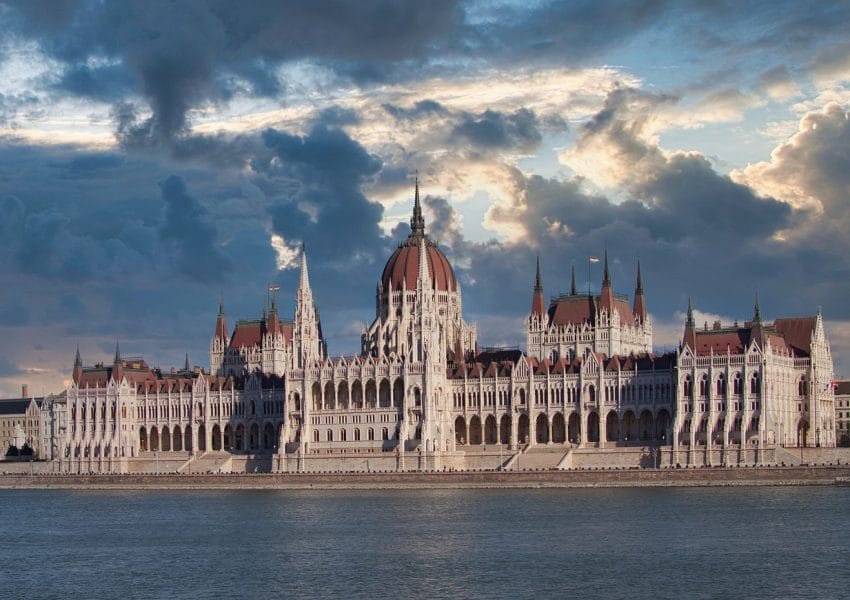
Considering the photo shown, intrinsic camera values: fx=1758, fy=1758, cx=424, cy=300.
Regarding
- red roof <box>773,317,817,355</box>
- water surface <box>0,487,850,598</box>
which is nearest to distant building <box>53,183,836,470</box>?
red roof <box>773,317,817,355</box>

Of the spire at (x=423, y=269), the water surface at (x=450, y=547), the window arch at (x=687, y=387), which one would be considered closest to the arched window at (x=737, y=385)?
the window arch at (x=687, y=387)

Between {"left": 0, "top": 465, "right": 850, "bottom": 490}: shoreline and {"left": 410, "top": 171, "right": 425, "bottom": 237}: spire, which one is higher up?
{"left": 410, "top": 171, "right": 425, "bottom": 237}: spire

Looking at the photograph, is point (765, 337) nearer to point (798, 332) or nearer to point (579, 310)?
point (798, 332)

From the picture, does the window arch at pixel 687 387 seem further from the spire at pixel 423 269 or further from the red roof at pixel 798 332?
the spire at pixel 423 269

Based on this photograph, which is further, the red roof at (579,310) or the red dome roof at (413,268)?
the red dome roof at (413,268)

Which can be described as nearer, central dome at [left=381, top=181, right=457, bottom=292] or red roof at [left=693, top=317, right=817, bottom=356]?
red roof at [left=693, top=317, right=817, bottom=356]

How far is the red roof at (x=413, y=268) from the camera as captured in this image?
18425 cm

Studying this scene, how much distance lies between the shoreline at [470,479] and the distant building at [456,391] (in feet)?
18.7

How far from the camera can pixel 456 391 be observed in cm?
17212

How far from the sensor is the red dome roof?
18425 cm

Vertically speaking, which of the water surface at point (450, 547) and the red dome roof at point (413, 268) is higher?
the red dome roof at point (413, 268)

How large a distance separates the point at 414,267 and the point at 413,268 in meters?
0.15

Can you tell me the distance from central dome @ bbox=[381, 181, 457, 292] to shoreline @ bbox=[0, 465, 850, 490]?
29.2m

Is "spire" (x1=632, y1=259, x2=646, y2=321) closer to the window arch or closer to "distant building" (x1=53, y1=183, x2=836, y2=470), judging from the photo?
"distant building" (x1=53, y1=183, x2=836, y2=470)
